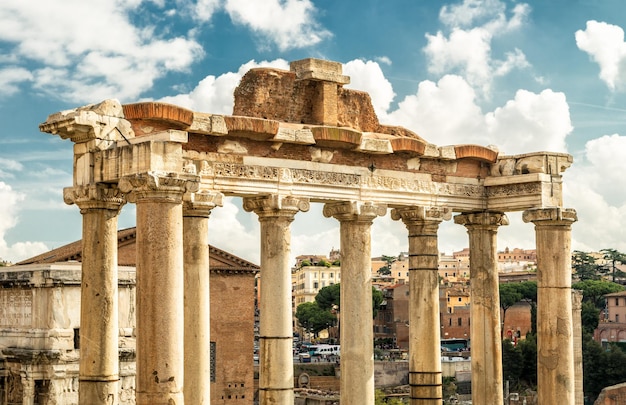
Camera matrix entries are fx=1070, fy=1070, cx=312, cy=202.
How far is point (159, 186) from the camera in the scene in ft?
41.6

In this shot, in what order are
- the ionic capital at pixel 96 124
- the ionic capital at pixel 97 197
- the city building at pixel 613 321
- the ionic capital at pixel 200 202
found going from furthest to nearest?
the city building at pixel 613 321
the ionic capital at pixel 200 202
the ionic capital at pixel 97 197
the ionic capital at pixel 96 124

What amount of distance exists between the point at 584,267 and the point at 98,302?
388 feet

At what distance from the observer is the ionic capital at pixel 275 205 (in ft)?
52.1

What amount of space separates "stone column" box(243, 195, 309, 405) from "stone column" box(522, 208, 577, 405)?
4.39m

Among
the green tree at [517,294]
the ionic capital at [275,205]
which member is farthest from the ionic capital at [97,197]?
the green tree at [517,294]

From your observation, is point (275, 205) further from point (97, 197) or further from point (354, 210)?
point (97, 197)

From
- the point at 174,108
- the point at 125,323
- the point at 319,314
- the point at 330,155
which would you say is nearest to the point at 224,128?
the point at 174,108

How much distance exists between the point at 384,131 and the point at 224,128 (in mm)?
3845

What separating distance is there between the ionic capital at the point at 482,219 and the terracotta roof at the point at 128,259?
22.9 m

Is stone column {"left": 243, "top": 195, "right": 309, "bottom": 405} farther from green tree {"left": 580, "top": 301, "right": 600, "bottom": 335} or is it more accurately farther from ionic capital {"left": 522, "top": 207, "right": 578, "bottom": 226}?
green tree {"left": 580, "top": 301, "right": 600, "bottom": 335}

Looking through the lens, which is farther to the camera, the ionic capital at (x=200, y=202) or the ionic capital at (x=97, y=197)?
the ionic capital at (x=200, y=202)

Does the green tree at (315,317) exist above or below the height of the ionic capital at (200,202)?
below

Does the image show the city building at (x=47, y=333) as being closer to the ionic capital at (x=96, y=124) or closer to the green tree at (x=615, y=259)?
the ionic capital at (x=96, y=124)

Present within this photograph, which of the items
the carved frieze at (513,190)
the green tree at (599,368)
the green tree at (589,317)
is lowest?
the green tree at (599,368)
